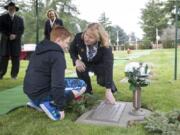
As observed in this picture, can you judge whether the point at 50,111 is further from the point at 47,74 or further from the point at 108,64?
the point at 108,64

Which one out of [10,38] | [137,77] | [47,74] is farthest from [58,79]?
[10,38]

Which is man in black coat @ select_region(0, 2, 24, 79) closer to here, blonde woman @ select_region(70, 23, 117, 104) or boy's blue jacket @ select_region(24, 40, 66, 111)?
blonde woman @ select_region(70, 23, 117, 104)

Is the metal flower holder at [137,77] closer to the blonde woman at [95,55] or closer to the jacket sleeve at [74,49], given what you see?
the blonde woman at [95,55]

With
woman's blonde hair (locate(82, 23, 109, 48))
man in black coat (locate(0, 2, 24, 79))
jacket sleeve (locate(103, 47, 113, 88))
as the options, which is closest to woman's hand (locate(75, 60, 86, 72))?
jacket sleeve (locate(103, 47, 113, 88))

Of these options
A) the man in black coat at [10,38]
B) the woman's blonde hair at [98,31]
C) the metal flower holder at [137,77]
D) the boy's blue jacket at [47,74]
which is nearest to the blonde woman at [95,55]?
the woman's blonde hair at [98,31]

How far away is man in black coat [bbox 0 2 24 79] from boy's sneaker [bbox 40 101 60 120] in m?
4.02

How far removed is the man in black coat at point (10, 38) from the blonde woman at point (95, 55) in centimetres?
296

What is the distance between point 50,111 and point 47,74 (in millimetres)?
368

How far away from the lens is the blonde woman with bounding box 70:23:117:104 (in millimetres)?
4770

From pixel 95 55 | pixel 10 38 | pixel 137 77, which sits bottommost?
pixel 137 77

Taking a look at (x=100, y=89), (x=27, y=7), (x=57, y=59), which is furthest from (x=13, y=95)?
(x=27, y=7)

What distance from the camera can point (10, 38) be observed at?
25.8 feet

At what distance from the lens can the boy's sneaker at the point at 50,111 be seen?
396cm

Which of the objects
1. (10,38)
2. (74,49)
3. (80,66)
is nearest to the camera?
(80,66)
